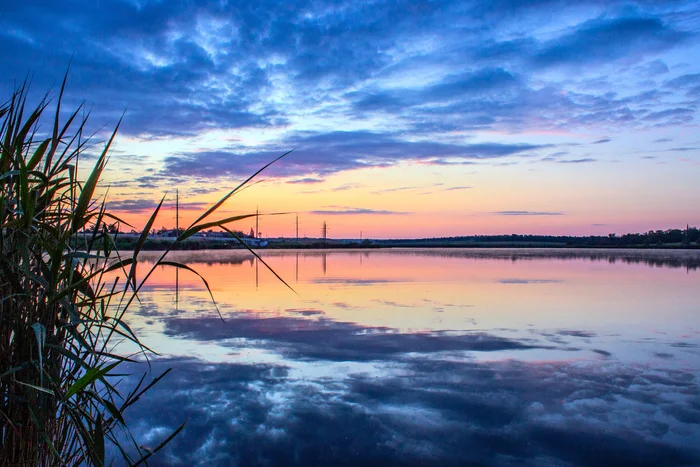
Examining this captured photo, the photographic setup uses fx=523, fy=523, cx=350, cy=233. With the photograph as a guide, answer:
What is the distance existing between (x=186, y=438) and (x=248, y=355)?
305cm

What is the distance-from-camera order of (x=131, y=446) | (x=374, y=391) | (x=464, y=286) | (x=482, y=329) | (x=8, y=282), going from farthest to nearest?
(x=464, y=286) → (x=482, y=329) → (x=374, y=391) → (x=131, y=446) → (x=8, y=282)

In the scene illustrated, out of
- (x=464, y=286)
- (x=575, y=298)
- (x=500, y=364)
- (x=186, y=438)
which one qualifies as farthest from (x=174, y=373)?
(x=464, y=286)

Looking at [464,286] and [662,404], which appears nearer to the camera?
[662,404]

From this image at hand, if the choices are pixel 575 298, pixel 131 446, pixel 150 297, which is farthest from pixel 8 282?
pixel 575 298

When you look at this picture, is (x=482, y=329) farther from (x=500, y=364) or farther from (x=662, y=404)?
(x=662, y=404)

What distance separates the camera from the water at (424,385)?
4906mm

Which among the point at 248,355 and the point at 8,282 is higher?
the point at 8,282

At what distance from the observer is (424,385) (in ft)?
22.0

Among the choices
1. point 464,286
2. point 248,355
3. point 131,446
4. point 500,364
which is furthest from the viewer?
point 464,286

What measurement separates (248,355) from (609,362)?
552 centimetres

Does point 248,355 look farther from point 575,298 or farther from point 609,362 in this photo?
point 575,298

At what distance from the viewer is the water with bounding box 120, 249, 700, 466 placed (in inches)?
193

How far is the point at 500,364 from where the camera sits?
7.70 meters

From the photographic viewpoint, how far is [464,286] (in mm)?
18922
